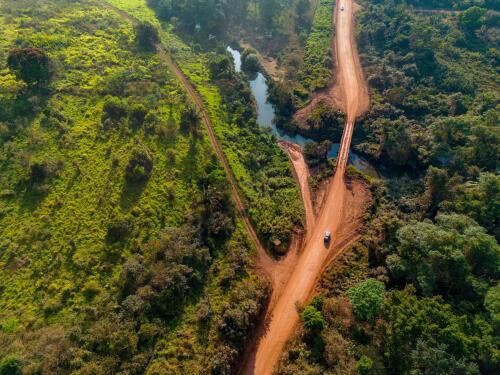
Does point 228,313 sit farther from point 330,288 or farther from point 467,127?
point 467,127

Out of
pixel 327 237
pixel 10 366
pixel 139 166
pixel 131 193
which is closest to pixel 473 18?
pixel 327 237

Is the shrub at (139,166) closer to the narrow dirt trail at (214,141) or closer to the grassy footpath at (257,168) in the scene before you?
the narrow dirt trail at (214,141)

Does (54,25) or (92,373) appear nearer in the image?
(92,373)

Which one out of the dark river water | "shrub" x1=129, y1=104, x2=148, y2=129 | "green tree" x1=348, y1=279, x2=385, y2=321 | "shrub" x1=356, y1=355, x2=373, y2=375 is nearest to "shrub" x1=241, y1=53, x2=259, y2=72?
the dark river water

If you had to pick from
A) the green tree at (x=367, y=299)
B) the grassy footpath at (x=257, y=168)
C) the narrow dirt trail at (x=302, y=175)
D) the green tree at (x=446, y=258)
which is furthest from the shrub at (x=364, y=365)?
the narrow dirt trail at (x=302, y=175)

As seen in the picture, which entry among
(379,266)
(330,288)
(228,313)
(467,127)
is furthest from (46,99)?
(467,127)

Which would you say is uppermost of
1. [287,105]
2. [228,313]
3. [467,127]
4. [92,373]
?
[467,127]

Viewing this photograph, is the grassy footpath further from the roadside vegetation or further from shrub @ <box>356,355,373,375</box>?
shrub @ <box>356,355,373,375</box>
